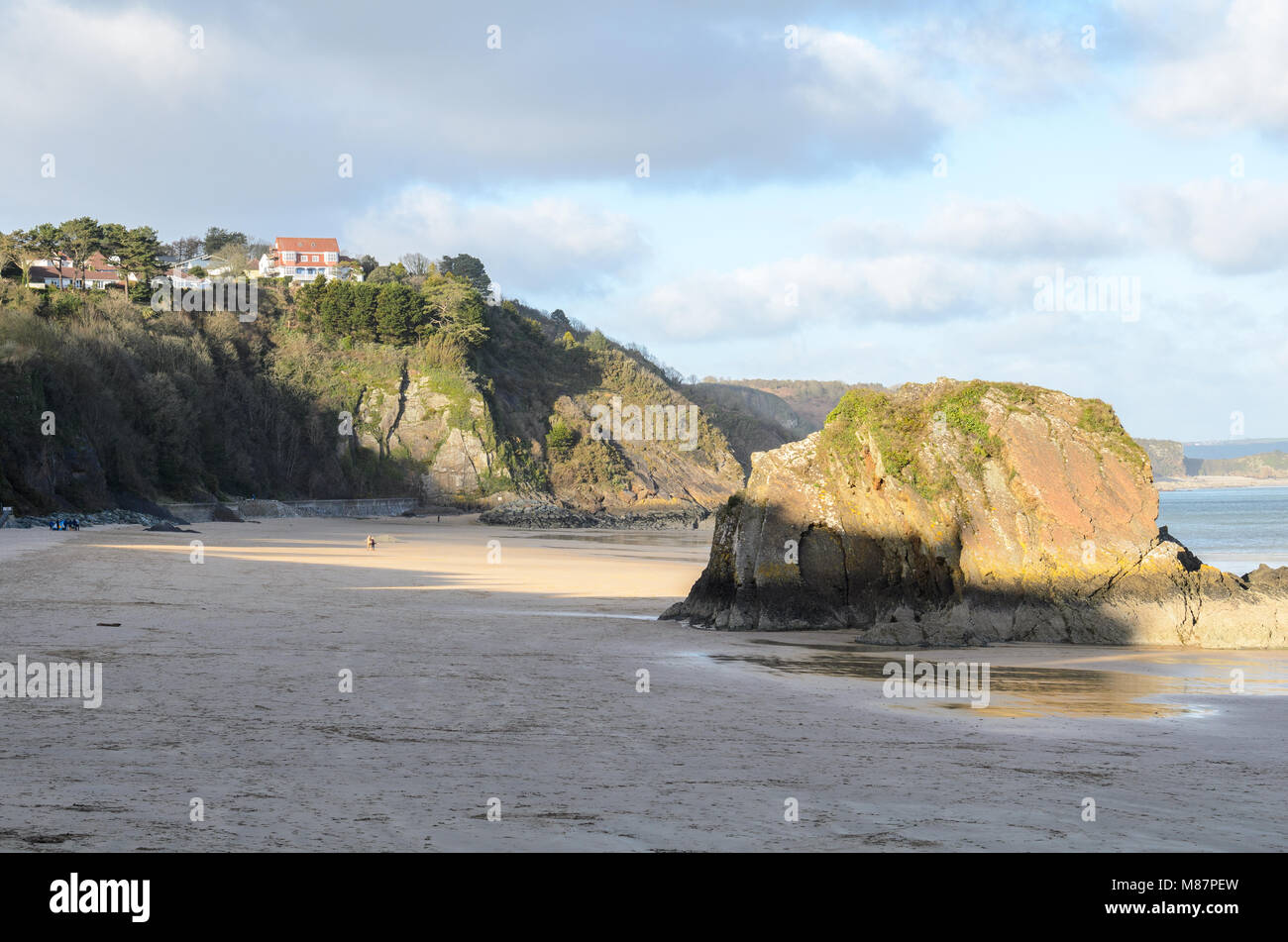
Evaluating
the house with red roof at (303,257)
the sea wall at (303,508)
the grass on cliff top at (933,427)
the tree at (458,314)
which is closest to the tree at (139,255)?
the tree at (458,314)

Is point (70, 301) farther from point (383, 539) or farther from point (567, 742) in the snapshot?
point (567, 742)

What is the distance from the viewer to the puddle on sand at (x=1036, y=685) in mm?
10688

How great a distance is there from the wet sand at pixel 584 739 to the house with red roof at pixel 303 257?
107442 mm

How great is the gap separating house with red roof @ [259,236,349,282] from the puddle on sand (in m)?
113

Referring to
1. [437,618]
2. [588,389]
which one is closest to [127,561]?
[437,618]

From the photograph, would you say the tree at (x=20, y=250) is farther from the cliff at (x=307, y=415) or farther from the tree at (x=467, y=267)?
the tree at (x=467, y=267)

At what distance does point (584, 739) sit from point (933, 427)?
1196cm

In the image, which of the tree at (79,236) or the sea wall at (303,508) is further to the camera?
the tree at (79,236)

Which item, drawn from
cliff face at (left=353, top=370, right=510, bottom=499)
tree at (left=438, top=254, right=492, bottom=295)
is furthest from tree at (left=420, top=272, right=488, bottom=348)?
tree at (left=438, top=254, right=492, bottom=295)

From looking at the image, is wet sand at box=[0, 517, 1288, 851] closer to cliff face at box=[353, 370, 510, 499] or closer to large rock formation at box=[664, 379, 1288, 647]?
large rock formation at box=[664, 379, 1288, 647]

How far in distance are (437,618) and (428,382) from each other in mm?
67639

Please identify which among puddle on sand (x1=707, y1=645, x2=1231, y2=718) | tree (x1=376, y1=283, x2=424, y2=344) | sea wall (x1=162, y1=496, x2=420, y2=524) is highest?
tree (x1=376, y1=283, x2=424, y2=344)

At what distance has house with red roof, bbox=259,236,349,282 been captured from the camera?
4685 inches
